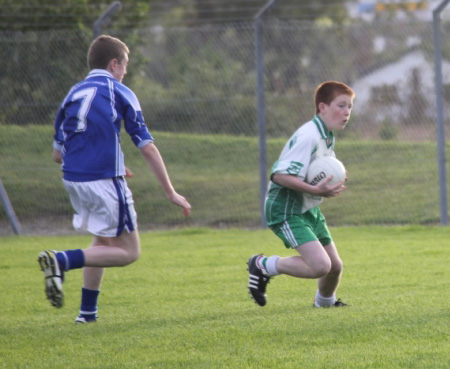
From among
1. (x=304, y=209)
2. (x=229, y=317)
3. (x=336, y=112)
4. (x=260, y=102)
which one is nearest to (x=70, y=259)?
(x=229, y=317)

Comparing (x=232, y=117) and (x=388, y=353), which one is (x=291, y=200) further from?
(x=232, y=117)

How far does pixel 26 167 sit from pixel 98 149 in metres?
7.16

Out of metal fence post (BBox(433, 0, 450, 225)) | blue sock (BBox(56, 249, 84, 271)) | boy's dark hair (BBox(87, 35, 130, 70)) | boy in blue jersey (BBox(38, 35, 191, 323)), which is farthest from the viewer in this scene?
metal fence post (BBox(433, 0, 450, 225))

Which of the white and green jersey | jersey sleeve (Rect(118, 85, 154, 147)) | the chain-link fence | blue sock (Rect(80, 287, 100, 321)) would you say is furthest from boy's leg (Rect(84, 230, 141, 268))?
the chain-link fence

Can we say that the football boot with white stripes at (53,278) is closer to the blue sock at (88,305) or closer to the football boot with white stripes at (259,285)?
the blue sock at (88,305)

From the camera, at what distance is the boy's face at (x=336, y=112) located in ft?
19.8

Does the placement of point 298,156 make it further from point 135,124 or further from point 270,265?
point 135,124

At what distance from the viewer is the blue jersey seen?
5.62m

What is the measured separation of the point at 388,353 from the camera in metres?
4.49

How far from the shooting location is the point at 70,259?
5508 millimetres

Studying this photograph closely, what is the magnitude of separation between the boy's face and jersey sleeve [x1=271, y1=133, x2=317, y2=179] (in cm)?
21

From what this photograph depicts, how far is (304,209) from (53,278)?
1.78 metres

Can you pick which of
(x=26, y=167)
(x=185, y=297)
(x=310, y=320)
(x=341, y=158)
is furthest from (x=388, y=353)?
(x=26, y=167)

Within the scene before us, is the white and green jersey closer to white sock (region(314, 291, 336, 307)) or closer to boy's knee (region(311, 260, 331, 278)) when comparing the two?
boy's knee (region(311, 260, 331, 278))
